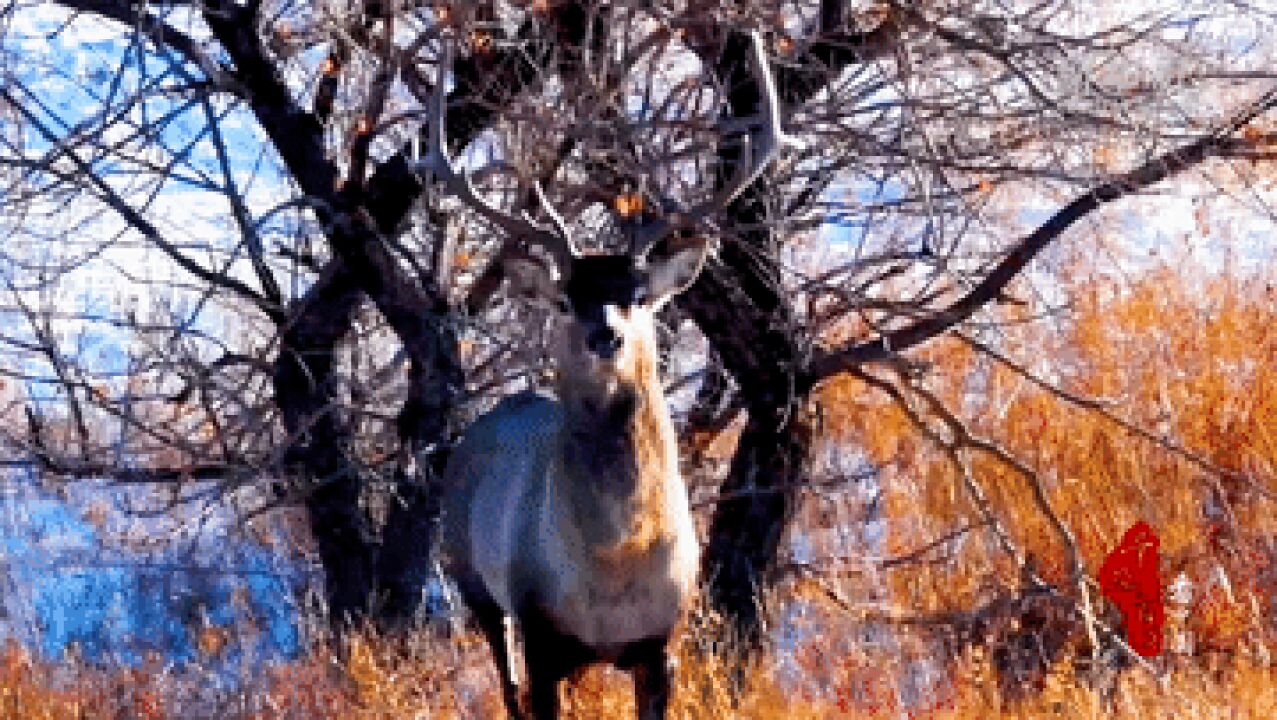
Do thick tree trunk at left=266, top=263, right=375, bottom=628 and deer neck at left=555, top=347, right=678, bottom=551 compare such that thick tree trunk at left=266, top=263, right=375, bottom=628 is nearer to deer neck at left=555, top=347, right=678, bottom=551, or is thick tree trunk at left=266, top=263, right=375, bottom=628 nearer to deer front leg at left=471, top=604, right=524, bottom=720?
deer front leg at left=471, top=604, right=524, bottom=720

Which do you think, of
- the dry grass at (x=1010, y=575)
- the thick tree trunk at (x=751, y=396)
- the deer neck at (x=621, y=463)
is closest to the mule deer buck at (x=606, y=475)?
the deer neck at (x=621, y=463)

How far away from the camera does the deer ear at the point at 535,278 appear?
7055 mm

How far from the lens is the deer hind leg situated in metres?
7.10

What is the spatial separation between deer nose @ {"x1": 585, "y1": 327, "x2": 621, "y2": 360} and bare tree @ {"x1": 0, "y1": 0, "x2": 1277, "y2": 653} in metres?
0.69

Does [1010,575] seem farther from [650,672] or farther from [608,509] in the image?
[608,509]

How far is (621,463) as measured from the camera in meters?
6.94

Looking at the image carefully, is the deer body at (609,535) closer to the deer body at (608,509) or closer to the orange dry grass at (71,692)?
the deer body at (608,509)

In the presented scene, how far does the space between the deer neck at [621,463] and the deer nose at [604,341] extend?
245 mm

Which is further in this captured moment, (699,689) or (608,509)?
(699,689)

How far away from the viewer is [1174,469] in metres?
11.8

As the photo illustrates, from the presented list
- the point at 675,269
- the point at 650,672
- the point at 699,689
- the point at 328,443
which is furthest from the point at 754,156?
the point at 328,443

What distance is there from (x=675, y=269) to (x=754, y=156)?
455mm

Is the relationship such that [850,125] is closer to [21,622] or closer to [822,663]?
[822,663]

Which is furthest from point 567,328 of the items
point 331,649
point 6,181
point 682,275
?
point 6,181
